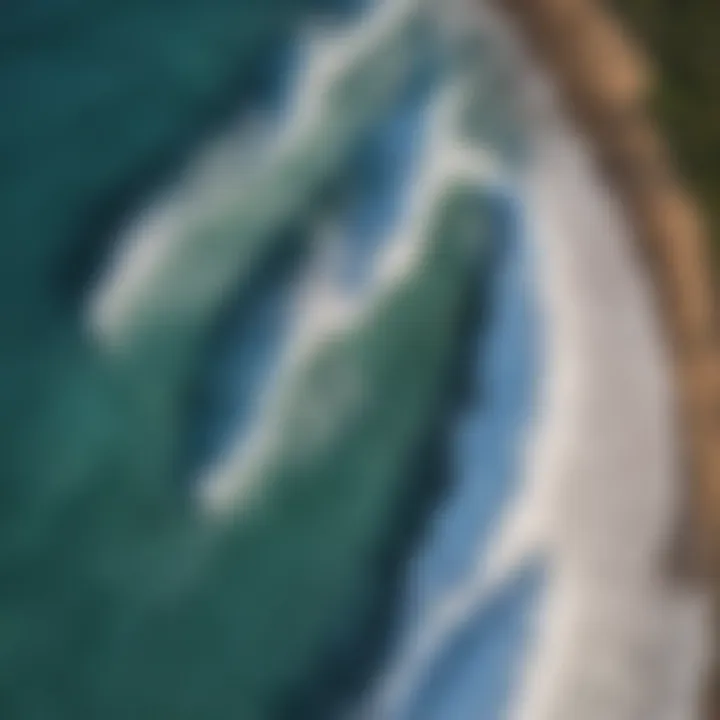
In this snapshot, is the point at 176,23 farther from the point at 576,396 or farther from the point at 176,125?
the point at 576,396

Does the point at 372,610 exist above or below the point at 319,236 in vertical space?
below

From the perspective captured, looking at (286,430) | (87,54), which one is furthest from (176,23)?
(286,430)

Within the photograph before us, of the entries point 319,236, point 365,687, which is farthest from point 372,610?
point 319,236

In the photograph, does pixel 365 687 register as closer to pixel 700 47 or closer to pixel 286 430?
pixel 286 430

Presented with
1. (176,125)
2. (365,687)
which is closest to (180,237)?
(176,125)

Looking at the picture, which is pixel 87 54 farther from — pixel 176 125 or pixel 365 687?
pixel 365 687

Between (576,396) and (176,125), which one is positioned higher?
(176,125)

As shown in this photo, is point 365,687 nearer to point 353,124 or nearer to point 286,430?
point 286,430
